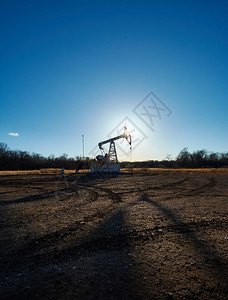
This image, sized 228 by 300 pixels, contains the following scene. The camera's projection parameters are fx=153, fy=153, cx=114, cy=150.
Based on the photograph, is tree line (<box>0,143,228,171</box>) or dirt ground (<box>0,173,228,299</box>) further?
tree line (<box>0,143,228,171</box>)

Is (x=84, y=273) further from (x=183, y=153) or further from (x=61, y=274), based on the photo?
(x=183, y=153)

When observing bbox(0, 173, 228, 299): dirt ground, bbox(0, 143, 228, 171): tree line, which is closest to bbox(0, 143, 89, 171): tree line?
bbox(0, 143, 228, 171): tree line

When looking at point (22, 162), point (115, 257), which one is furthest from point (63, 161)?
point (115, 257)

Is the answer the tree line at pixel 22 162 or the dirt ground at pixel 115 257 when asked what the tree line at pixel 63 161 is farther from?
the dirt ground at pixel 115 257

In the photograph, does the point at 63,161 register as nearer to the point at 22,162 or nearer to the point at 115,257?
the point at 22,162

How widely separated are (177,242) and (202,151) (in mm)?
67660

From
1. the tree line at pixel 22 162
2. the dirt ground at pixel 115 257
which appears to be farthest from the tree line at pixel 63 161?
the dirt ground at pixel 115 257

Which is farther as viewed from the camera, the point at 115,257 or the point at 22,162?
the point at 22,162

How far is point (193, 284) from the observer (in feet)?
6.19

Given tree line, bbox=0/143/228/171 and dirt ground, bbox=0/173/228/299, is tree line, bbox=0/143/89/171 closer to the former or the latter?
tree line, bbox=0/143/228/171

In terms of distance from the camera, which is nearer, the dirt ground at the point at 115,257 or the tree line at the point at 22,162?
the dirt ground at the point at 115,257

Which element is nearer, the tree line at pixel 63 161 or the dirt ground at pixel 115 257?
the dirt ground at pixel 115 257

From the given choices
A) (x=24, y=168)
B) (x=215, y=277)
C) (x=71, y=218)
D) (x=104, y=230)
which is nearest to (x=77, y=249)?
(x=104, y=230)

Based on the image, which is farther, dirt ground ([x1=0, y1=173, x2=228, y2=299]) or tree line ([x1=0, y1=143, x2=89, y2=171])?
tree line ([x1=0, y1=143, x2=89, y2=171])
